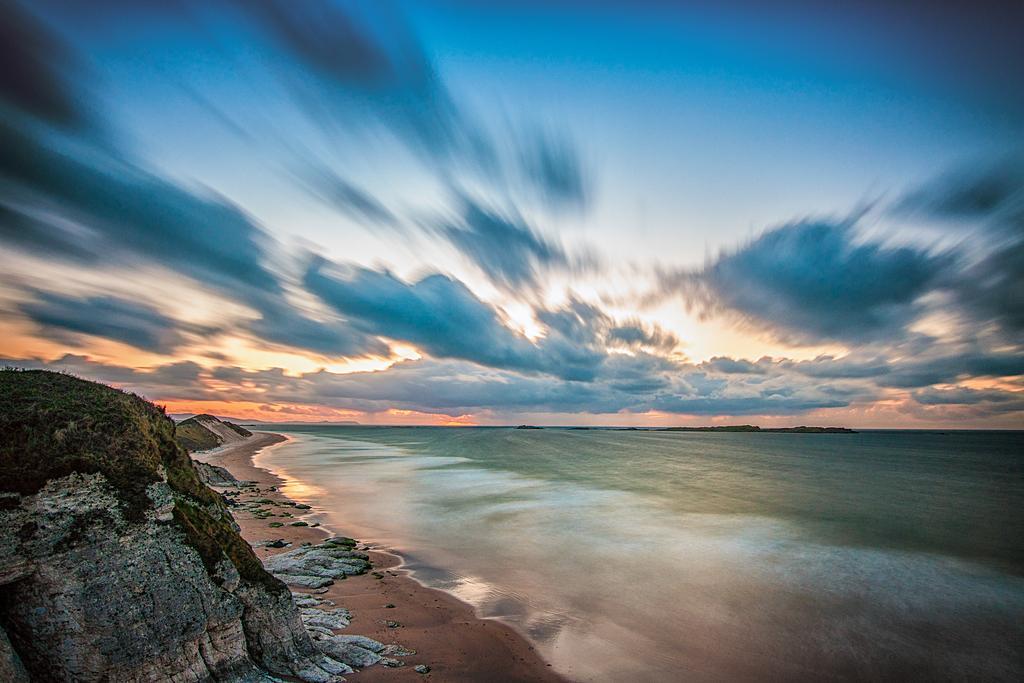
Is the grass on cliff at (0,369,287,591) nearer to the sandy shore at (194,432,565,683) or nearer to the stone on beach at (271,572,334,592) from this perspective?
the sandy shore at (194,432,565,683)

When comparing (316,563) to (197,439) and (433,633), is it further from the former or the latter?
(197,439)

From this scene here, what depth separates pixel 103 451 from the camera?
29.6 ft

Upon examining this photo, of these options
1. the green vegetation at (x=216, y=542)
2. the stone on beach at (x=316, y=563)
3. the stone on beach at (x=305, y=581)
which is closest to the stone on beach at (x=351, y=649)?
the green vegetation at (x=216, y=542)

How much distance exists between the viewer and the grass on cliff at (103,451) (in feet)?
26.9

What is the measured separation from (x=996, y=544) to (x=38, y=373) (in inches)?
1847

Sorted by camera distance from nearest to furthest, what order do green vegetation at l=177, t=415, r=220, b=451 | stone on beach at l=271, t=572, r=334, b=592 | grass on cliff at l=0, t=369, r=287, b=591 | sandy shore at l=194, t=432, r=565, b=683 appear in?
grass on cliff at l=0, t=369, r=287, b=591 < sandy shore at l=194, t=432, r=565, b=683 < stone on beach at l=271, t=572, r=334, b=592 < green vegetation at l=177, t=415, r=220, b=451

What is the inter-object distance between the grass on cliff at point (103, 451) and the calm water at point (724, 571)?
9473mm

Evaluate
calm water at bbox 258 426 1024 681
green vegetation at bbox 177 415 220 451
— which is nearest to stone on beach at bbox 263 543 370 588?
calm water at bbox 258 426 1024 681

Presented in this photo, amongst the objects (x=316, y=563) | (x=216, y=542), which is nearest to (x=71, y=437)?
(x=216, y=542)

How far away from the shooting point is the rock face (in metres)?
7.33

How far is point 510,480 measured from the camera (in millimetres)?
55719

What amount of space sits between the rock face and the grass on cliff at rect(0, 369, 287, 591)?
0.08 feet

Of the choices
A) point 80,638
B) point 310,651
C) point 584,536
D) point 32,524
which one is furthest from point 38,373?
point 584,536

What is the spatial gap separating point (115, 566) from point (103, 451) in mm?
2331
